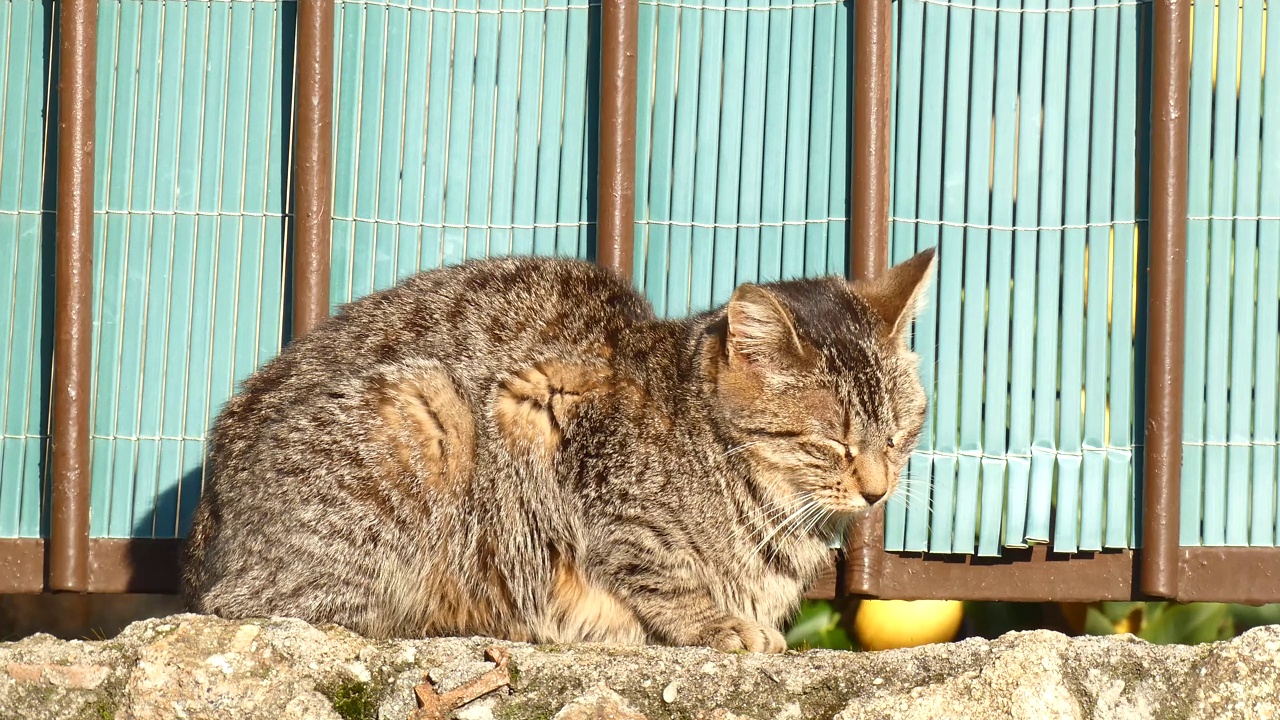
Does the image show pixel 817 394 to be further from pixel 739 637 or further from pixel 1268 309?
pixel 1268 309

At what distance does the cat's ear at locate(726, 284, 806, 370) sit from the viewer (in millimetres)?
3928

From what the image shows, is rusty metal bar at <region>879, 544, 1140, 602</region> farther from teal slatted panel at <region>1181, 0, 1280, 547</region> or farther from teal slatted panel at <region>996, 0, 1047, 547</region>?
teal slatted panel at <region>1181, 0, 1280, 547</region>

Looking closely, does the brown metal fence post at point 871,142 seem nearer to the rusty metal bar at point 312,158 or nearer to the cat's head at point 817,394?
the cat's head at point 817,394

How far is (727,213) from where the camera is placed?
16.3 ft

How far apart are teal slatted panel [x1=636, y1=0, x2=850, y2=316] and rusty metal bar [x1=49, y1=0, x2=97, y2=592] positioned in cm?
201

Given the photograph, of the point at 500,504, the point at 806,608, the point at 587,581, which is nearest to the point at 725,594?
the point at 587,581

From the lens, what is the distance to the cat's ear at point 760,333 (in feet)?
12.9

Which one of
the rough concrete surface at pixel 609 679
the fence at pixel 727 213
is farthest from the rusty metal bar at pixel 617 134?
the rough concrete surface at pixel 609 679

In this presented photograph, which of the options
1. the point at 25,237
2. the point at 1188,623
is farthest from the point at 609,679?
the point at 1188,623

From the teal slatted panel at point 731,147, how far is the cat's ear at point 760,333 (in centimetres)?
92

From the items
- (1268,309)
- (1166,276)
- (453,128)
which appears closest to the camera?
(1166,276)

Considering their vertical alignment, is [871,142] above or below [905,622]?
above

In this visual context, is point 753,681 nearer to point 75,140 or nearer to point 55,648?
point 55,648

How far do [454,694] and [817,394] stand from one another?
55.3 inches
